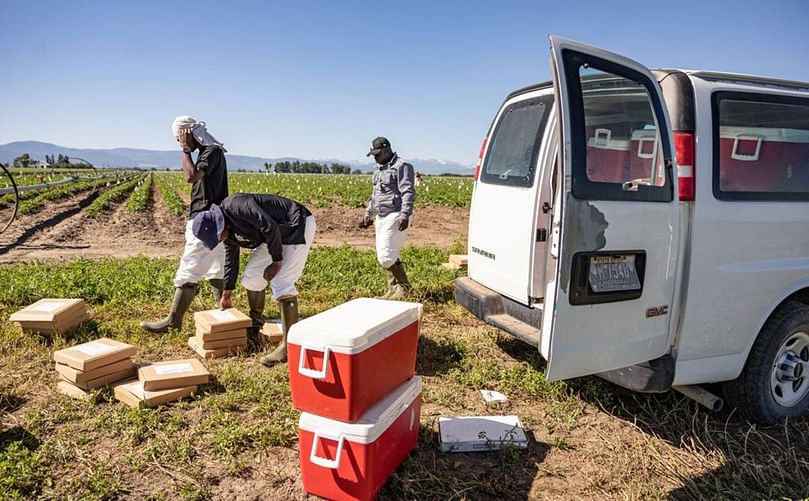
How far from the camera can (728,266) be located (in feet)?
10.1

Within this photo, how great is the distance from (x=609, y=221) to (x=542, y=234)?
3.26 feet

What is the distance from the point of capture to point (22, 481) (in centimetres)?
279

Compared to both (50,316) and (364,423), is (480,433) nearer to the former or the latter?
(364,423)

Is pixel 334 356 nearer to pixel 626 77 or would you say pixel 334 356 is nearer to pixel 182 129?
pixel 626 77

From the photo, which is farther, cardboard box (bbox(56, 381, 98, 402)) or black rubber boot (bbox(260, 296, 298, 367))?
black rubber boot (bbox(260, 296, 298, 367))

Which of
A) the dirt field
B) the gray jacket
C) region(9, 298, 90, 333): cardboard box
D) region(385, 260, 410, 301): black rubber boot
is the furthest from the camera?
the dirt field

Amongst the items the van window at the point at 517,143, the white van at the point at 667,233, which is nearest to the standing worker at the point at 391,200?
the van window at the point at 517,143

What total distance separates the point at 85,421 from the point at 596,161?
367 centimetres

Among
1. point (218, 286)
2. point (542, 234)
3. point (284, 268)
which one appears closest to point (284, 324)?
point (284, 268)

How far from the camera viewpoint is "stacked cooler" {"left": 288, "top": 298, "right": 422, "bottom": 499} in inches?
97.5

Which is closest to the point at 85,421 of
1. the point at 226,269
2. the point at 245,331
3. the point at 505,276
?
the point at 245,331

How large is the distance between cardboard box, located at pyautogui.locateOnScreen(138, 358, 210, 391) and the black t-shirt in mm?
1755

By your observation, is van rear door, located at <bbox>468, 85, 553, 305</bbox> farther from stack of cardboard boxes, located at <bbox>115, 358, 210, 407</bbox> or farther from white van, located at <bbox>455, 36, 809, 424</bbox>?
stack of cardboard boxes, located at <bbox>115, 358, 210, 407</bbox>

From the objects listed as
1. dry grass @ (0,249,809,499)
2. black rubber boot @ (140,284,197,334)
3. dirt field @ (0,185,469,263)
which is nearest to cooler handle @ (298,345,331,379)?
dry grass @ (0,249,809,499)
